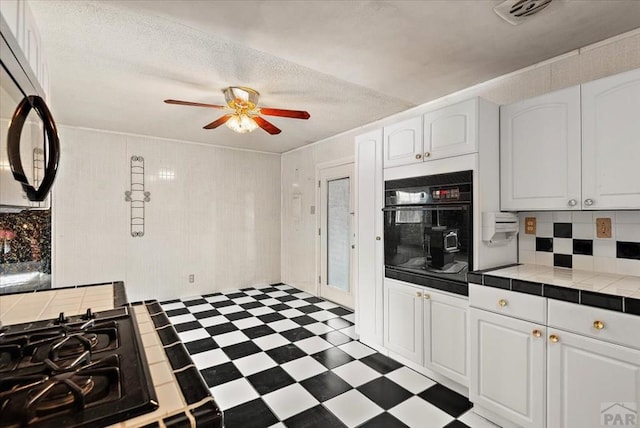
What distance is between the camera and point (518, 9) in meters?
1.68

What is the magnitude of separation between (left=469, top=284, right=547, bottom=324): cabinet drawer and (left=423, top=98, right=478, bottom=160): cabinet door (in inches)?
36.0

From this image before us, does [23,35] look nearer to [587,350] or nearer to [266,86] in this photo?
[266,86]

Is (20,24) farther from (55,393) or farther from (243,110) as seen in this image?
(243,110)

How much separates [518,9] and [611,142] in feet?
2.94

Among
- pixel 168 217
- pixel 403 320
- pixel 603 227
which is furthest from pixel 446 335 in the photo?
pixel 168 217

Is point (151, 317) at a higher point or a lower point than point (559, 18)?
lower

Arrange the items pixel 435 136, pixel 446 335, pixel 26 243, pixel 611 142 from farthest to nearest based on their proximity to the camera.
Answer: pixel 26 243
pixel 435 136
pixel 446 335
pixel 611 142

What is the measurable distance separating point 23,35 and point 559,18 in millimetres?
2505

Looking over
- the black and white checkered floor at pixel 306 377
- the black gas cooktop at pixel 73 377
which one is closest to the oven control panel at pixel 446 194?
the black and white checkered floor at pixel 306 377

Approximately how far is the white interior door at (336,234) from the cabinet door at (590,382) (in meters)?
2.59

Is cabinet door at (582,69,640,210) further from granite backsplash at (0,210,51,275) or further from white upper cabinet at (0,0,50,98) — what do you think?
granite backsplash at (0,210,51,275)

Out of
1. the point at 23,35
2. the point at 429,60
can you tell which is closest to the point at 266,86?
the point at 429,60

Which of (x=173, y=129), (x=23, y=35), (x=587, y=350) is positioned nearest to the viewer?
(x=23, y=35)

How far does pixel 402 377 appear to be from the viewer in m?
2.40
